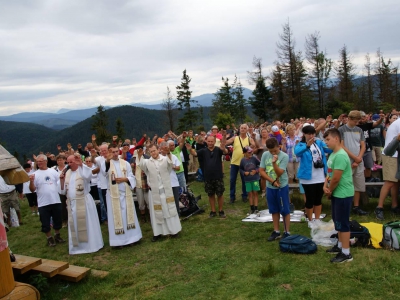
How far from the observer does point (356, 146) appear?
6.15 meters

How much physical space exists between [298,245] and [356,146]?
2552mm

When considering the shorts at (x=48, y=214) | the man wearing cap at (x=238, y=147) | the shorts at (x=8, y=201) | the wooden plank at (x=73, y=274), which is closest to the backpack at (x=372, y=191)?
the man wearing cap at (x=238, y=147)

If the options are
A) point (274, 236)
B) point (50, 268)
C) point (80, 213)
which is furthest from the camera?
point (80, 213)

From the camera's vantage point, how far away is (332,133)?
172 inches

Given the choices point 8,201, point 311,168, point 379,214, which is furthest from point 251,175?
point 8,201

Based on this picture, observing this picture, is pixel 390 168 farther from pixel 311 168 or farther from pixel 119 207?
pixel 119 207

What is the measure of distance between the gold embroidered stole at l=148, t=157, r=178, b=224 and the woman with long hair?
8.55 feet

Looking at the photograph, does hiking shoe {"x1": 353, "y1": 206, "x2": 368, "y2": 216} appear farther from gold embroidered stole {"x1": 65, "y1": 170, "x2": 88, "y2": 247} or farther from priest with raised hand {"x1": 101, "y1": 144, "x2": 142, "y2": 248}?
gold embroidered stole {"x1": 65, "y1": 170, "x2": 88, "y2": 247}

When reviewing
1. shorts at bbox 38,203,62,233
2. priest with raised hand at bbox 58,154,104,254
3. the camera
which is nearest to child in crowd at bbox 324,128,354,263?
the camera

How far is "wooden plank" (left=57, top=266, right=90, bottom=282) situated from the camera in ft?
15.5

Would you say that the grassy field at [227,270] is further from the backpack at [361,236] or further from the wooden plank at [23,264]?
the wooden plank at [23,264]

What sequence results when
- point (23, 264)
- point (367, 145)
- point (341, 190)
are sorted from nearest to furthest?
point (341, 190) → point (23, 264) → point (367, 145)

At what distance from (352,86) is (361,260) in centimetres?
3827

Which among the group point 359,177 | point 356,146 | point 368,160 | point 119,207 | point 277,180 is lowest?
point 119,207
